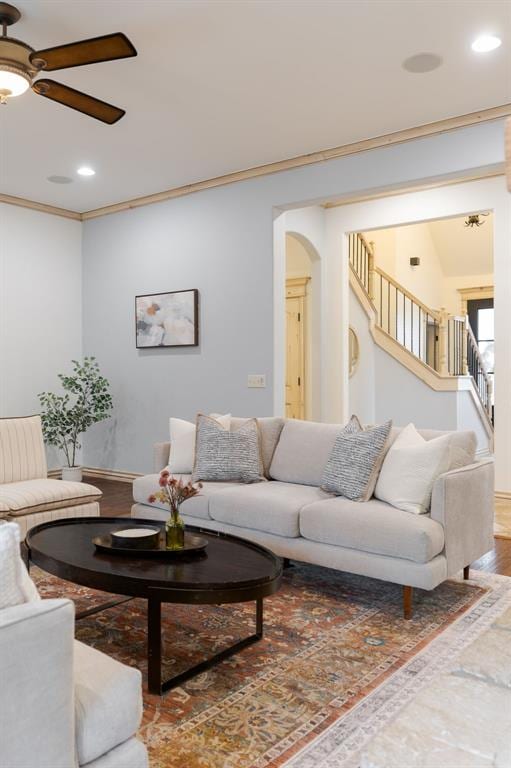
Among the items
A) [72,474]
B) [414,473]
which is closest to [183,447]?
[414,473]

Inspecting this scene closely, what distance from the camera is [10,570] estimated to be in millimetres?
1273

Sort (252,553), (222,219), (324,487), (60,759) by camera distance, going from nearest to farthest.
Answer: (60,759)
(252,553)
(324,487)
(222,219)

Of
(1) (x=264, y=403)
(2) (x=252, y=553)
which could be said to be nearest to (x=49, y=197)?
(1) (x=264, y=403)

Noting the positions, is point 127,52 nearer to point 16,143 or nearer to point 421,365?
point 16,143

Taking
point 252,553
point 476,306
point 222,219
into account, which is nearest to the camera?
point 252,553

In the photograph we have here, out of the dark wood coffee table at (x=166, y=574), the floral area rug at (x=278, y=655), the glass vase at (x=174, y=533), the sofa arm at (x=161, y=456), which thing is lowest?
the floral area rug at (x=278, y=655)

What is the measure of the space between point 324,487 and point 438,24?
2611 millimetres

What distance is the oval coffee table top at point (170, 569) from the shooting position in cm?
225

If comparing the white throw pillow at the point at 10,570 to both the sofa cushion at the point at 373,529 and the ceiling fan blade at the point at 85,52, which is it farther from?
the ceiling fan blade at the point at 85,52

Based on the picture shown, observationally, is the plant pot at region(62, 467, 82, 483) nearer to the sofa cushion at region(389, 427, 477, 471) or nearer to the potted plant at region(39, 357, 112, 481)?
the potted plant at region(39, 357, 112, 481)

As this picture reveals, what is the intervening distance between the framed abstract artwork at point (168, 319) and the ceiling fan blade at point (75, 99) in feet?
8.27

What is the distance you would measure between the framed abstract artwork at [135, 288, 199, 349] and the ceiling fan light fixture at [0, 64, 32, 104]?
2898mm

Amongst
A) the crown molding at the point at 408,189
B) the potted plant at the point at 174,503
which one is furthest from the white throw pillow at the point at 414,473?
the crown molding at the point at 408,189

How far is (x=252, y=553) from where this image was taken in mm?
2750
